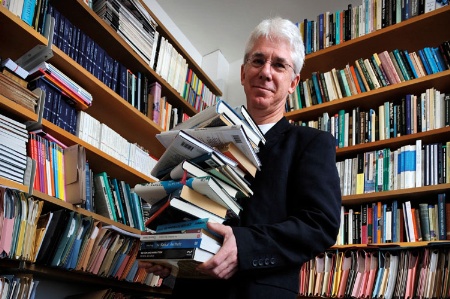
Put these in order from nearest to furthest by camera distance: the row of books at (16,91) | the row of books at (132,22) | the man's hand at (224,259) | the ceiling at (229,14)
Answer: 1. the man's hand at (224,259)
2. the row of books at (16,91)
3. the row of books at (132,22)
4. the ceiling at (229,14)

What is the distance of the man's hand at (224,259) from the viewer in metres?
0.87

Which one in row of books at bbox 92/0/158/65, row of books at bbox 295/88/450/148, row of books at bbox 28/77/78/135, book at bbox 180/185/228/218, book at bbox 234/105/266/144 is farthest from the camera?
row of books at bbox 92/0/158/65

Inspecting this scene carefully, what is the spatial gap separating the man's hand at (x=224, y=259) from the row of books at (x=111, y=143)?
1392 millimetres

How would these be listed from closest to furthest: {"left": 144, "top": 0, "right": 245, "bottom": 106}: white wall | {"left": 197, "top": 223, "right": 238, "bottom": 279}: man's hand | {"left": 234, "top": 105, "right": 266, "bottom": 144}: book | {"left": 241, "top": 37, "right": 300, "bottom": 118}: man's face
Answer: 1. {"left": 197, "top": 223, "right": 238, "bottom": 279}: man's hand
2. {"left": 234, "top": 105, "right": 266, "bottom": 144}: book
3. {"left": 241, "top": 37, "right": 300, "bottom": 118}: man's face
4. {"left": 144, "top": 0, "right": 245, "bottom": 106}: white wall

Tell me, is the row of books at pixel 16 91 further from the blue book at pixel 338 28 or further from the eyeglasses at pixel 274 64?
the blue book at pixel 338 28

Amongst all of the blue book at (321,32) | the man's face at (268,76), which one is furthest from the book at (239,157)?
the blue book at (321,32)

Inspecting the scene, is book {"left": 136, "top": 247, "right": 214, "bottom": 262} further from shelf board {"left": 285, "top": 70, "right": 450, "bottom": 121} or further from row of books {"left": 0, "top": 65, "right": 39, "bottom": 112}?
shelf board {"left": 285, "top": 70, "right": 450, "bottom": 121}

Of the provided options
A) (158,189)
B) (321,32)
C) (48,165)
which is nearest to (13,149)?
(48,165)

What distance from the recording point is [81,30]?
2.28 m

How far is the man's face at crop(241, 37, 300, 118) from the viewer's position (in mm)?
1236

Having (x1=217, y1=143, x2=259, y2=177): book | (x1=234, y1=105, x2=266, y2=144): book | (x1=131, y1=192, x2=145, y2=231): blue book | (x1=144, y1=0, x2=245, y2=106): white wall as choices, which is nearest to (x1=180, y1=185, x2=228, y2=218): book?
(x1=217, y1=143, x2=259, y2=177): book

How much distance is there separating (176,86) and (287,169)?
1959 mm

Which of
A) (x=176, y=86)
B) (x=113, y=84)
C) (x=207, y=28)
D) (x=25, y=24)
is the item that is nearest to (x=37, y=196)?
(x=25, y=24)

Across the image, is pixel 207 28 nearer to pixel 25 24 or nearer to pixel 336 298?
pixel 25 24
